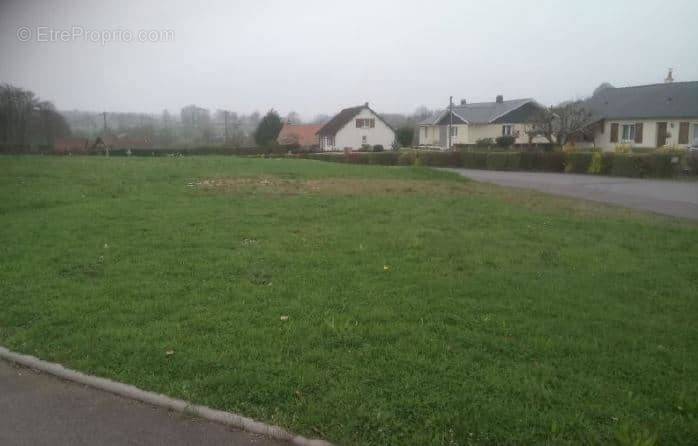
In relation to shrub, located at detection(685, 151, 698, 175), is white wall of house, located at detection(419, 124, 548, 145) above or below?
above

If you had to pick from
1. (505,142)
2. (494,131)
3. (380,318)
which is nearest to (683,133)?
(505,142)

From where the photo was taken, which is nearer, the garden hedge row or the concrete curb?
the concrete curb

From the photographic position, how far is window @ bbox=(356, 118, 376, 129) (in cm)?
6438

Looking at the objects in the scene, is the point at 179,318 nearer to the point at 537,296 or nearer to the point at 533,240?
the point at 537,296

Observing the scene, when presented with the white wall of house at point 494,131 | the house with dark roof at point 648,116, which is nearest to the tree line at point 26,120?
the house with dark roof at point 648,116

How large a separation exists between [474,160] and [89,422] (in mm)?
32439

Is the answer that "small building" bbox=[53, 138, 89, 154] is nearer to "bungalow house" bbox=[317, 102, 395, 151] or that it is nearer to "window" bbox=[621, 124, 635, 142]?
"window" bbox=[621, 124, 635, 142]

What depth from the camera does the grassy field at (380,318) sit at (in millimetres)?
3477

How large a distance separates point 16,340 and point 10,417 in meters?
1.24

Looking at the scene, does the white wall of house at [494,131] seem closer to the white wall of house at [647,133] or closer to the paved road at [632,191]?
the white wall of house at [647,133]

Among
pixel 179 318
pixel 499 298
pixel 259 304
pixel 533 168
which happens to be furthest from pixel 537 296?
pixel 533 168

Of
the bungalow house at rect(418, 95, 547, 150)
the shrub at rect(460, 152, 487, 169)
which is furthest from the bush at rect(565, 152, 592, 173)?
the bungalow house at rect(418, 95, 547, 150)

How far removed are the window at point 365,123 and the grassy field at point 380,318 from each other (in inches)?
2164

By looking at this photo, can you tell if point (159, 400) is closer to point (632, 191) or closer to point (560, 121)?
point (632, 191)
